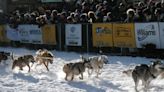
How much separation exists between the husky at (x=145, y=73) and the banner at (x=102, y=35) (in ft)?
27.5

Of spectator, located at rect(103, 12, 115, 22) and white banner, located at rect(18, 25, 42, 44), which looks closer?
spectator, located at rect(103, 12, 115, 22)

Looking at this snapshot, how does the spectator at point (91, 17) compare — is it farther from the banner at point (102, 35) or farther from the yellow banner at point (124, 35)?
the yellow banner at point (124, 35)

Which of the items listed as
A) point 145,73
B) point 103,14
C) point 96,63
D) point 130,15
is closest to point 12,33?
point 103,14

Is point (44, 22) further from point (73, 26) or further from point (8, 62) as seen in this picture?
point (8, 62)

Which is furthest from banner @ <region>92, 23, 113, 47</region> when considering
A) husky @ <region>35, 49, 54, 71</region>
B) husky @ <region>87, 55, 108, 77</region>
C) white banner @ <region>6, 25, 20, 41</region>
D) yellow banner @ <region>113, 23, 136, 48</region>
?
white banner @ <region>6, 25, 20, 41</region>

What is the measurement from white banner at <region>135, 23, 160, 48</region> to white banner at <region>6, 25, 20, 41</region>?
29.2 feet

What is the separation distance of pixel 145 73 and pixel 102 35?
29.5 feet

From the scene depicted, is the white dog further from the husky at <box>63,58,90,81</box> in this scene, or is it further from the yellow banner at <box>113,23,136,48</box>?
the yellow banner at <box>113,23,136,48</box>

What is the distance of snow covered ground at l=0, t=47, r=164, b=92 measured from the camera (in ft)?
40.3

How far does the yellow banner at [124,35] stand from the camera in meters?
19.0

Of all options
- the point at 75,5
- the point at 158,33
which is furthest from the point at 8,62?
the point at 75,5

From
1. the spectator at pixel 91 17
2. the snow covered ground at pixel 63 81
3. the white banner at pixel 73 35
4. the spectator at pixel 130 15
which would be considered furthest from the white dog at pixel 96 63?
the white banner at pixel 73 35

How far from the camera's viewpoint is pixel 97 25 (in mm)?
20438

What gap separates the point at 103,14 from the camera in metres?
20.2
